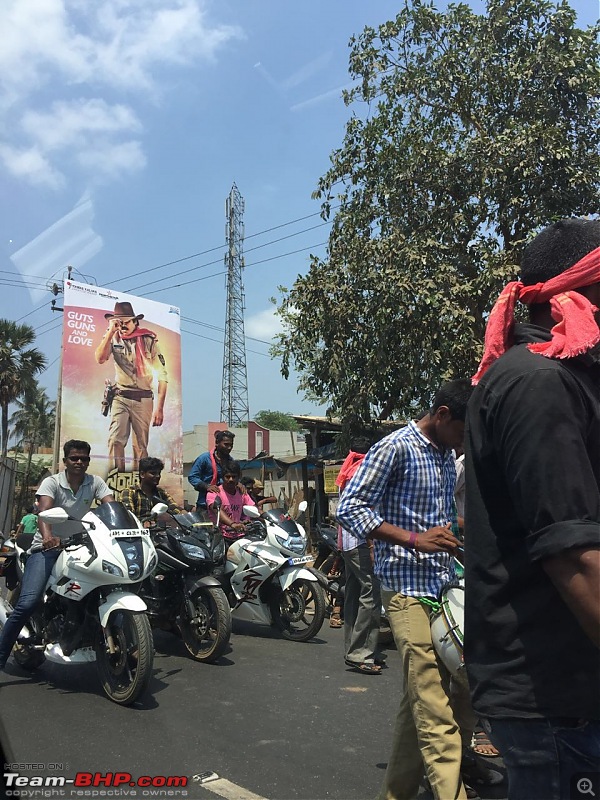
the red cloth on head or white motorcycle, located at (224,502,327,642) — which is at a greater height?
the red cloth on head

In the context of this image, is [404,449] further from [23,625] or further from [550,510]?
[23,625]

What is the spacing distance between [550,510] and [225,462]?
6598 millimetres

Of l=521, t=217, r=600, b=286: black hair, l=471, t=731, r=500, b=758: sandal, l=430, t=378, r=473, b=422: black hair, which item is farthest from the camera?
l=471, t=731, r=500, b=758: sandal

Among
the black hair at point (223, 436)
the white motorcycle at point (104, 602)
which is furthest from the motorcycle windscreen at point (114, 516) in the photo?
the black hair at point (223, 436)

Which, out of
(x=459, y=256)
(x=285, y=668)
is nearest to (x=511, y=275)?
(x=459, y=256)

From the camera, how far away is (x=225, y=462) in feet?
25.7

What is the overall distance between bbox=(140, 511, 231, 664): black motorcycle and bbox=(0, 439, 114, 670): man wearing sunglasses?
0.78 meters

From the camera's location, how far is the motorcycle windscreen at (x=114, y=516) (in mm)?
4986

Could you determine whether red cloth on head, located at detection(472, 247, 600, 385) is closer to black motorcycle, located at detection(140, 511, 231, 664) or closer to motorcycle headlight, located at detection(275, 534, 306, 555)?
black motorcycle, located at detection(140, 511, 231, 664)

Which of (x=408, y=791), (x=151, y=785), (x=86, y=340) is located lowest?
(x=151, y=785)

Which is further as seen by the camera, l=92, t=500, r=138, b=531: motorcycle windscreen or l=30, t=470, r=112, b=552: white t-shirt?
l=30, t=470, r=112, b=552: white t-shirt

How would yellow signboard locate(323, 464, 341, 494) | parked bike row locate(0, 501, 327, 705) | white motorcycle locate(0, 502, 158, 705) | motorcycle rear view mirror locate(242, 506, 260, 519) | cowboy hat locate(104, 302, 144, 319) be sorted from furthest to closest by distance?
1. cowboy hat locate(104, 302, 144, 319)
2. yellow signboard locate(323, 464, 341, 494)
3. motorcycle rear view mirror locate(242, 506, 260, 519)
4. parked bike row locate(0, 501, 327, 705)
5. white motorcycle locate(0, 502, 158, 705)

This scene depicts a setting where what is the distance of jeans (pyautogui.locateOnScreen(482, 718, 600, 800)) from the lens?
56.5 inches

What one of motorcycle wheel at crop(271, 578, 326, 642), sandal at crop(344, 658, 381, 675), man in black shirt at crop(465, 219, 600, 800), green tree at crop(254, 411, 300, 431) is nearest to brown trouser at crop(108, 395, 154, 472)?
motorcycle wheel at crop(271, 578, 326, 642)
